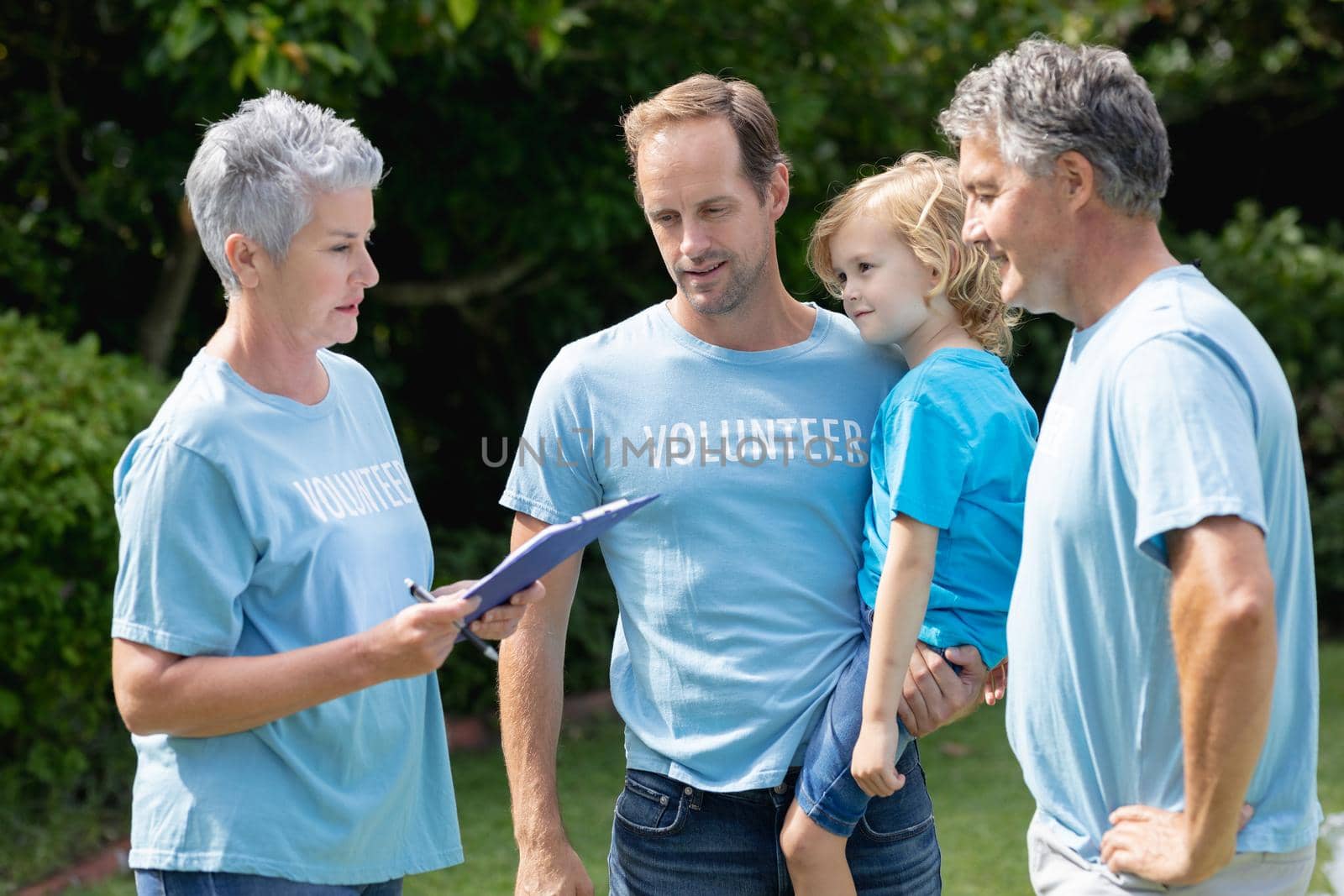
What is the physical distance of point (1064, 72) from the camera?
2.14 metres

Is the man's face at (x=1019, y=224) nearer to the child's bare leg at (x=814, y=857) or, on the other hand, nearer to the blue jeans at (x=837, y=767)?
the blue jeans at (x=837, y=767)

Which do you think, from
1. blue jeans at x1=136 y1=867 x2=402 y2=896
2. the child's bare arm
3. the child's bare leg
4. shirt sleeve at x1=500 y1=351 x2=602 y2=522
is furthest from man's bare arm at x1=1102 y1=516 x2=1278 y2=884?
blue jeans at x1=136 y1=867 x2=402 y2=896

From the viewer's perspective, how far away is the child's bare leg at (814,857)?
2615 mm

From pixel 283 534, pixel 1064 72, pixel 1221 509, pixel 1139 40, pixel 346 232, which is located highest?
pixel 1139 40

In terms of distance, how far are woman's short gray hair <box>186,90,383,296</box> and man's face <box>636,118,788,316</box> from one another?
58 centimetres

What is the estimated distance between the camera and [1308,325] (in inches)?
377

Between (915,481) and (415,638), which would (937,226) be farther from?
(415,638)

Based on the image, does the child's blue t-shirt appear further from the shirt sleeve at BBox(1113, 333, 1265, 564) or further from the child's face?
the shirt sleeve at BBox(1113, 333, 1265, 564)

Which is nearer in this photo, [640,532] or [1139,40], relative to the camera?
[640,532]

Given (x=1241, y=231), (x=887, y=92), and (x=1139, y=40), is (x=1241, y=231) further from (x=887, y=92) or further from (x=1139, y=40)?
(x=887, y=92)

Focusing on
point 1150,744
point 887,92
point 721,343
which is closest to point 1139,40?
point 887,92

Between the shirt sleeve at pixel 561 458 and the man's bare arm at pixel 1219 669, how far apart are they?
119 centimetres

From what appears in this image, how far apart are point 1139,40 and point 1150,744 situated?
10.3m

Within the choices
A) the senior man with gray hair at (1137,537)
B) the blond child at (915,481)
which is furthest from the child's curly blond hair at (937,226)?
the senior man with gray hair at (1137,537)
